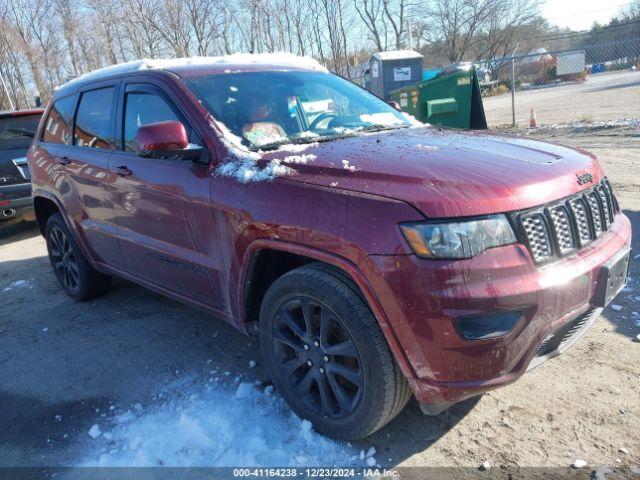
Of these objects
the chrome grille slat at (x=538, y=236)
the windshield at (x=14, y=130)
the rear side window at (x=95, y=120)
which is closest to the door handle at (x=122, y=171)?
the rear side window at (x=95, y=120)

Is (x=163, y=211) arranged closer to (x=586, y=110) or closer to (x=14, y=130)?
(x=14, y=130)

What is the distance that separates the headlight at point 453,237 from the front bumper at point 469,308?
0.11 feet

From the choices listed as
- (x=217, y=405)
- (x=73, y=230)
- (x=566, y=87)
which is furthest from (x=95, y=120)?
(x=566, y=87)

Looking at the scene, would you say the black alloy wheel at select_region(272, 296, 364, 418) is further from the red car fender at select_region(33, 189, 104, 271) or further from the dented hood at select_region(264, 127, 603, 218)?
the red car fender at select_region(33, 189, 104, 271)

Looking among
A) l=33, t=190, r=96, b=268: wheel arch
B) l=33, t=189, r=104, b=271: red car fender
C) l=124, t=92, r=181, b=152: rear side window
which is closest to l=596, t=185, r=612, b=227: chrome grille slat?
l=124, t=92, r=181, b=152: rear side window

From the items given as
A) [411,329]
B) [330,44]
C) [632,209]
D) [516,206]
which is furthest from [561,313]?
[330,44]

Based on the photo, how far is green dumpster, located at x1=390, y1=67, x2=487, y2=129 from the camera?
34.3ft

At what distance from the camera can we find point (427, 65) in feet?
151

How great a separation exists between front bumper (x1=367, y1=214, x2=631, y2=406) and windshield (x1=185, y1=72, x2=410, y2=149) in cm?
126

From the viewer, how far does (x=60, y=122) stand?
4656 millimetres

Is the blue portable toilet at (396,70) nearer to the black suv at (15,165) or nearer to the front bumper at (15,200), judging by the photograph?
the black suv at (15,165)

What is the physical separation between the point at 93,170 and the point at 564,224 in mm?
3231

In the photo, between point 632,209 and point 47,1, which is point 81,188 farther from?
point 47,1

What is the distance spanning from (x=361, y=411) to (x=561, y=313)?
969 millimetres
